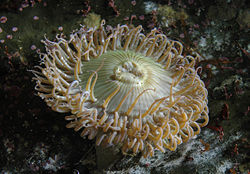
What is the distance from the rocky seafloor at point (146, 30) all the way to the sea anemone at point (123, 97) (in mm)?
602

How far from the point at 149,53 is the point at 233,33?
241 centimetres

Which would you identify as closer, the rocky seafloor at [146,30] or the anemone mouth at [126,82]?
the anemone mouth at [126,82]

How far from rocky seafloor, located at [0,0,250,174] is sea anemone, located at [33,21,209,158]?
1.97 feet

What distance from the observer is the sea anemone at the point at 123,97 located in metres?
2.90

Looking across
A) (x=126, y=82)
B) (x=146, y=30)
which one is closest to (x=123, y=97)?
(x=126, y=82)

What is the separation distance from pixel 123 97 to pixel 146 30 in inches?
88.9

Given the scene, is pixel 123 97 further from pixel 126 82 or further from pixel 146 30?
pixel 146 30

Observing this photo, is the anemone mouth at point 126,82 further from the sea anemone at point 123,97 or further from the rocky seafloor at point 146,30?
the rocky seafloor at point 146,30

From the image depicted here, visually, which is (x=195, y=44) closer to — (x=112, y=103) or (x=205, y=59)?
(x=205, y=59)

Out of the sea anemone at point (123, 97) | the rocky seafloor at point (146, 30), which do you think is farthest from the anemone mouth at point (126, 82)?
the rocky seafloor at point (146, 30)

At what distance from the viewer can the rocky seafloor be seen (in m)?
3.70

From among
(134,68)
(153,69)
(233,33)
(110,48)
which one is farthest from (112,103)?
(233,33)

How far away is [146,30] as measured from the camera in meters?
4.82

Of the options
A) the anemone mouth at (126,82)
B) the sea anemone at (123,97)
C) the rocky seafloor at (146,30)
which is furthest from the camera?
the rocky seafloor at (146,30)
